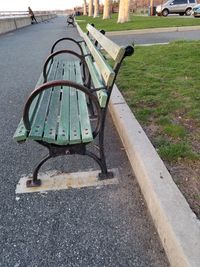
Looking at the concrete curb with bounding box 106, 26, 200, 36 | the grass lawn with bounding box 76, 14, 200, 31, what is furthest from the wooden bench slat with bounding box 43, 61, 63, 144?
the grass lawn with bounding box 76, 14, 200, 31

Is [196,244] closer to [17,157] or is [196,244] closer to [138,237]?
[138,237]

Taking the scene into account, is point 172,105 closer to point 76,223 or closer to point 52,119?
point 52,119

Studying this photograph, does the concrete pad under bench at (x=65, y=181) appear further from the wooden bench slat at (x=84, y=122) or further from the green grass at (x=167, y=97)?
the green grass at (x=167, y=97)

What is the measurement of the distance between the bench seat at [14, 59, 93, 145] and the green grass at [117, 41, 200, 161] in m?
0.81

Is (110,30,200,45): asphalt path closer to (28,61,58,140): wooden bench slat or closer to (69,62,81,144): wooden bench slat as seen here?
(69,62,81,144): wooden bench slat

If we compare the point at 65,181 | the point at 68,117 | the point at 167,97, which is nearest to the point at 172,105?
the point at 167,97

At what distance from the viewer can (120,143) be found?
12.4ft

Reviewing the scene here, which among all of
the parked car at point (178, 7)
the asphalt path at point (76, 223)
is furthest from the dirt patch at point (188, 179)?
the parked car at point (178, 7)

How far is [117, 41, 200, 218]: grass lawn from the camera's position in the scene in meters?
2.91

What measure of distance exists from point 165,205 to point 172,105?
2.33m

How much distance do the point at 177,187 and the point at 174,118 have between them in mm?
1629

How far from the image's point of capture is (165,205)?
2.22 meters

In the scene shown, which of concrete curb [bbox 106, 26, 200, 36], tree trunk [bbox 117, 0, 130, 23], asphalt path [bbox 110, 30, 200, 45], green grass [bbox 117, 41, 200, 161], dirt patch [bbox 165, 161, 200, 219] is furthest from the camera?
tree trunk [bbox 117, 0, 130, 23]

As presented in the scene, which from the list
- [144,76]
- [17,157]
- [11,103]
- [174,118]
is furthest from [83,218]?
[144,76]
